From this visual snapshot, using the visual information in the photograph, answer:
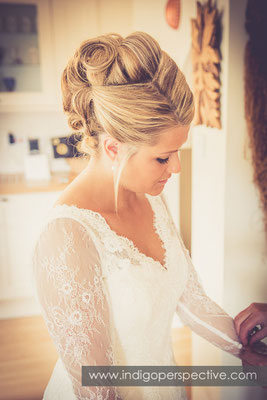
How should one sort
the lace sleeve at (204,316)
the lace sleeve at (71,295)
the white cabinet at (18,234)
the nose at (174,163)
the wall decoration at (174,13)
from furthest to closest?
the white cabinet at (18,234) → the wall decoration at (174,13) → the lace sleeve at (204,316) → the nose at (174,163) → the lace sleeve at (71,295)

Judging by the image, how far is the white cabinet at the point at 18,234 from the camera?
212cm

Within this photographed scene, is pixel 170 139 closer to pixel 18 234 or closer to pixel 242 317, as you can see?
pixel 242 317

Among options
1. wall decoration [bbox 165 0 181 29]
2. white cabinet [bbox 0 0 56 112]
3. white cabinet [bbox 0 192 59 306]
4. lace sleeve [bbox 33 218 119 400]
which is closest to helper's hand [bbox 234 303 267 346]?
lace sleeve [bbox 33 218 119 400]

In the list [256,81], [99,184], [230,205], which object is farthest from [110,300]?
[256,81]

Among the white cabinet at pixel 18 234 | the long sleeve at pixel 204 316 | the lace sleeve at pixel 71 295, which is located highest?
the lace sleeve at pixel 71 295

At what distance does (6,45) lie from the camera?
223 cm

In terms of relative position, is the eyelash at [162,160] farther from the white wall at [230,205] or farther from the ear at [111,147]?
the white wall at [230,205]

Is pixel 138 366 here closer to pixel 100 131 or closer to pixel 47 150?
pixel 100 131

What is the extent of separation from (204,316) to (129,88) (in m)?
0.58

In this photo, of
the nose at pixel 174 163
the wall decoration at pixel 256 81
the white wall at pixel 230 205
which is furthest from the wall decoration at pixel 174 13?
the nose at pixel 174 163

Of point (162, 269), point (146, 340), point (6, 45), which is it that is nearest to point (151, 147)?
point (162, 269)

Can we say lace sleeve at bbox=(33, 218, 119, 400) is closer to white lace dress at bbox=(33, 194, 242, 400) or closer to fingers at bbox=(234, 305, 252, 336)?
white lace dress at bbox=(33, 194, 242, 400)

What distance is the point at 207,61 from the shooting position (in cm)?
108

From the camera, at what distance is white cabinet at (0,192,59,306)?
2.12 metres
